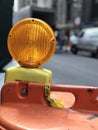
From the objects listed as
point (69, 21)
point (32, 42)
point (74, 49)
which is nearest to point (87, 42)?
point (74, 49)

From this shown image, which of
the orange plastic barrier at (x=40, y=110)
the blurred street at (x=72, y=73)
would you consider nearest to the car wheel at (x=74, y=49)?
the blurred street at (x=72, y=73)

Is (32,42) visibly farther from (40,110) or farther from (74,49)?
(74,49)

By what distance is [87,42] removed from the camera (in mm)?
27859

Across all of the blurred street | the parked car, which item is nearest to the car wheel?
the parked car

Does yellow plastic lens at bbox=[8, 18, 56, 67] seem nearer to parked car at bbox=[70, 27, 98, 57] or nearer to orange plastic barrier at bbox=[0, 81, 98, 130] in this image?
orange plastic barrier at bbox=[0, 81, 98, 130]

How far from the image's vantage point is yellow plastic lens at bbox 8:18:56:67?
99.3 inches

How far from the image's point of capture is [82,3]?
154 ft

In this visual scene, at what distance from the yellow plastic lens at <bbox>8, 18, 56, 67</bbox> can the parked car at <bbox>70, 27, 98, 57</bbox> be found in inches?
955

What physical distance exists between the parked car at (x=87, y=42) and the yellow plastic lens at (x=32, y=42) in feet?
79.5

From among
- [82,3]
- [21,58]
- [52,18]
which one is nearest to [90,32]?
[52,18]

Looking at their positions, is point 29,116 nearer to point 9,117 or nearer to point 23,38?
point 9,117

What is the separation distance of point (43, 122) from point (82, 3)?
149ft

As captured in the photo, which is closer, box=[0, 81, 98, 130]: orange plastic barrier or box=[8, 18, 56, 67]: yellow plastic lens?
box=[0, 81, 98, 130]: orange plastic barrier

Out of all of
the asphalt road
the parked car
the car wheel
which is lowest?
the car wheel
